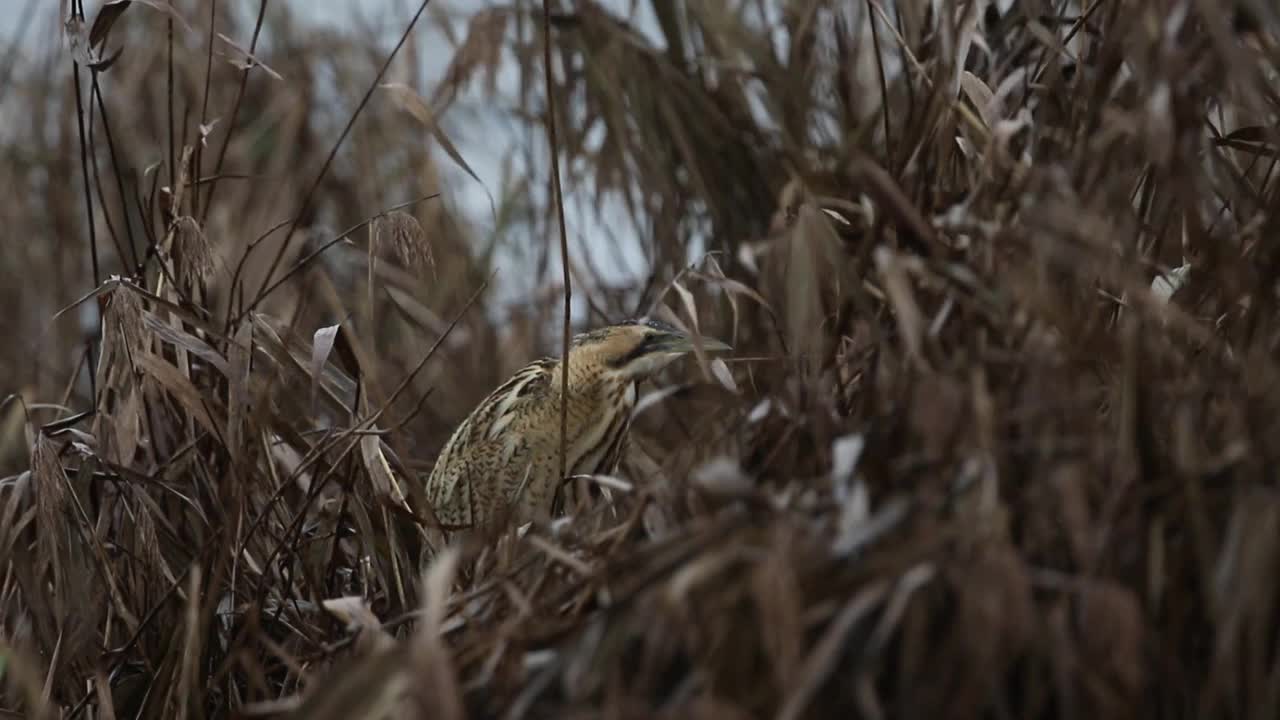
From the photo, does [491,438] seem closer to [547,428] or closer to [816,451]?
[547,428]

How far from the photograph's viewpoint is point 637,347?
2.50m

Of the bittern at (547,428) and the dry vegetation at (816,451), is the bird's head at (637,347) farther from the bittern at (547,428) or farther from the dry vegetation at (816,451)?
the dry vegetation at (816,451)

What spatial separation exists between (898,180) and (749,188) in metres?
1.18

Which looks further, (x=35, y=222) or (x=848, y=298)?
(x=35, y=222)

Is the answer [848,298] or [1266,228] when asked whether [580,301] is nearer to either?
[848,298]

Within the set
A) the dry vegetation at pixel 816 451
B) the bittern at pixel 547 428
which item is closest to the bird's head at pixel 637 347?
the bittern at pixel 547 428

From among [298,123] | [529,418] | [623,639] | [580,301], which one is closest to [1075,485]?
[623,639]

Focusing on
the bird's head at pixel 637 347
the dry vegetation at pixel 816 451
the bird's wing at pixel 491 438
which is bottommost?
the bird's wing at pixel 491 438

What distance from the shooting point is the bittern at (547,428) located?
240 cm

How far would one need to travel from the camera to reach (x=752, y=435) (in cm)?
155

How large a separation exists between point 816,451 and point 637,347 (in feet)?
3.36

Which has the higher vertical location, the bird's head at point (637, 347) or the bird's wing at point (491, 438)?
the bird's head at point (637, 347)

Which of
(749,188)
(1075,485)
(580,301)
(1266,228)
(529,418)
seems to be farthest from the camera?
(580,301)

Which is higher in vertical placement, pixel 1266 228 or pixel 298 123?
pixel 1266 228
